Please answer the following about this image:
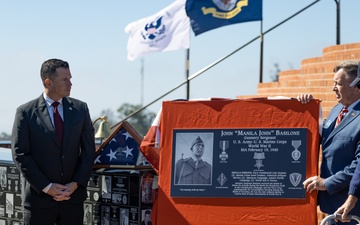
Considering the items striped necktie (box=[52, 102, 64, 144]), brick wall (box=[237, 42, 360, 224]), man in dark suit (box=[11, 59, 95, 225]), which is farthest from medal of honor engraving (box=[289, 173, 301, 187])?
brick wall (box=[237, 42, 360, 224])

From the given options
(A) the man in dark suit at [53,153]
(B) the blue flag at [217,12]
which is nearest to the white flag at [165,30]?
(B) the blue flag at [217,12]

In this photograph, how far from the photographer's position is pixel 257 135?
5.58 metres

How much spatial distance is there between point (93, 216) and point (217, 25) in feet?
24.1

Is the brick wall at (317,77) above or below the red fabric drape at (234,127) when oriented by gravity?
above

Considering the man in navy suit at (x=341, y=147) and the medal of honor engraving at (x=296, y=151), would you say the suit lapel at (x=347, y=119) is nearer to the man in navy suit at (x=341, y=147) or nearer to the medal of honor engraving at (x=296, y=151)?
the man in navy suit at (x=341, y=147)

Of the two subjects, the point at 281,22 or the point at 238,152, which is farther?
the point at 281,22

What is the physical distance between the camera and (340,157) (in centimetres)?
522

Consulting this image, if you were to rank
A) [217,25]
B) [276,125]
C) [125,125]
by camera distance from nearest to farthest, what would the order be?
[276,125] < [125,125] < [217,25]

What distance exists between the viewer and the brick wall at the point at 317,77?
11.1m

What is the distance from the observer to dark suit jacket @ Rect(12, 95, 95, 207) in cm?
589

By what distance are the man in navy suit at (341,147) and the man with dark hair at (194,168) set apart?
0.73 metres

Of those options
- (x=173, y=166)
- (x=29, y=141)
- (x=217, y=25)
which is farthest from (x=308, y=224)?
(x=217, y=25)

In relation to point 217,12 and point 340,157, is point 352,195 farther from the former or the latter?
point 217,12

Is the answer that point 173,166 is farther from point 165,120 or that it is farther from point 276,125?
point 276,125
